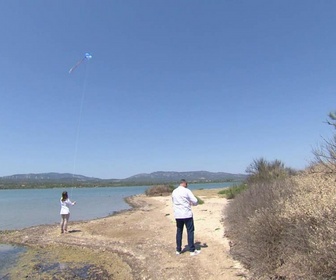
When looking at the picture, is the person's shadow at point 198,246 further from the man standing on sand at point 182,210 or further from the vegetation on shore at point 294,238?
the vegetation on shore at point 294,238

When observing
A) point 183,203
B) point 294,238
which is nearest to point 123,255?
point 183,203

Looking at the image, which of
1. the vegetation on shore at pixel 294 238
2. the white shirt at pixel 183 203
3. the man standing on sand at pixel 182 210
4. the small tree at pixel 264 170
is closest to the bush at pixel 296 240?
the vegetation on shore at pixel 294 238

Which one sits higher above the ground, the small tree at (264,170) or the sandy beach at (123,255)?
the small tree at (264,170)

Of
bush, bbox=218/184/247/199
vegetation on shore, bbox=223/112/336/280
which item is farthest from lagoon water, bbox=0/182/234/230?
vegetation on shore, bbox=223/112/336/280

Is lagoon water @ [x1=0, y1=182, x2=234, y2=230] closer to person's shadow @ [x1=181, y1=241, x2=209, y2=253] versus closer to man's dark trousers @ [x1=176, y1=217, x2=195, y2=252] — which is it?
person's shadow @ [x1=181, y1=241, x2=209, y2=253]

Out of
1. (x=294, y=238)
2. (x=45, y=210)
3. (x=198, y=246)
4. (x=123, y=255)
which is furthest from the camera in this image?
(x=45, y=210)

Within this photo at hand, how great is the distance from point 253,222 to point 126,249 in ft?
17.5

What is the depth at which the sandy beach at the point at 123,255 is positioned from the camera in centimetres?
788

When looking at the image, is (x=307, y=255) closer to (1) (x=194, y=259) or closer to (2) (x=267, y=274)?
(2) (x=267, y=274)

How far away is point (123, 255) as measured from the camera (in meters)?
9.98

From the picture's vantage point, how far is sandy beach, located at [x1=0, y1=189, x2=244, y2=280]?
788 cm

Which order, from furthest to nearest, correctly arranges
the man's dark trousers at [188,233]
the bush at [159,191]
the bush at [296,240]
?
the bush at [159,191] → the man's dark trousers at [188,233] → the bush at [296,240]

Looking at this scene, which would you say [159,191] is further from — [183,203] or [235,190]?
[183,203]

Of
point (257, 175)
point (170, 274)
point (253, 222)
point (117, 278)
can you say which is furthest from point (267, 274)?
point (257, 175)
